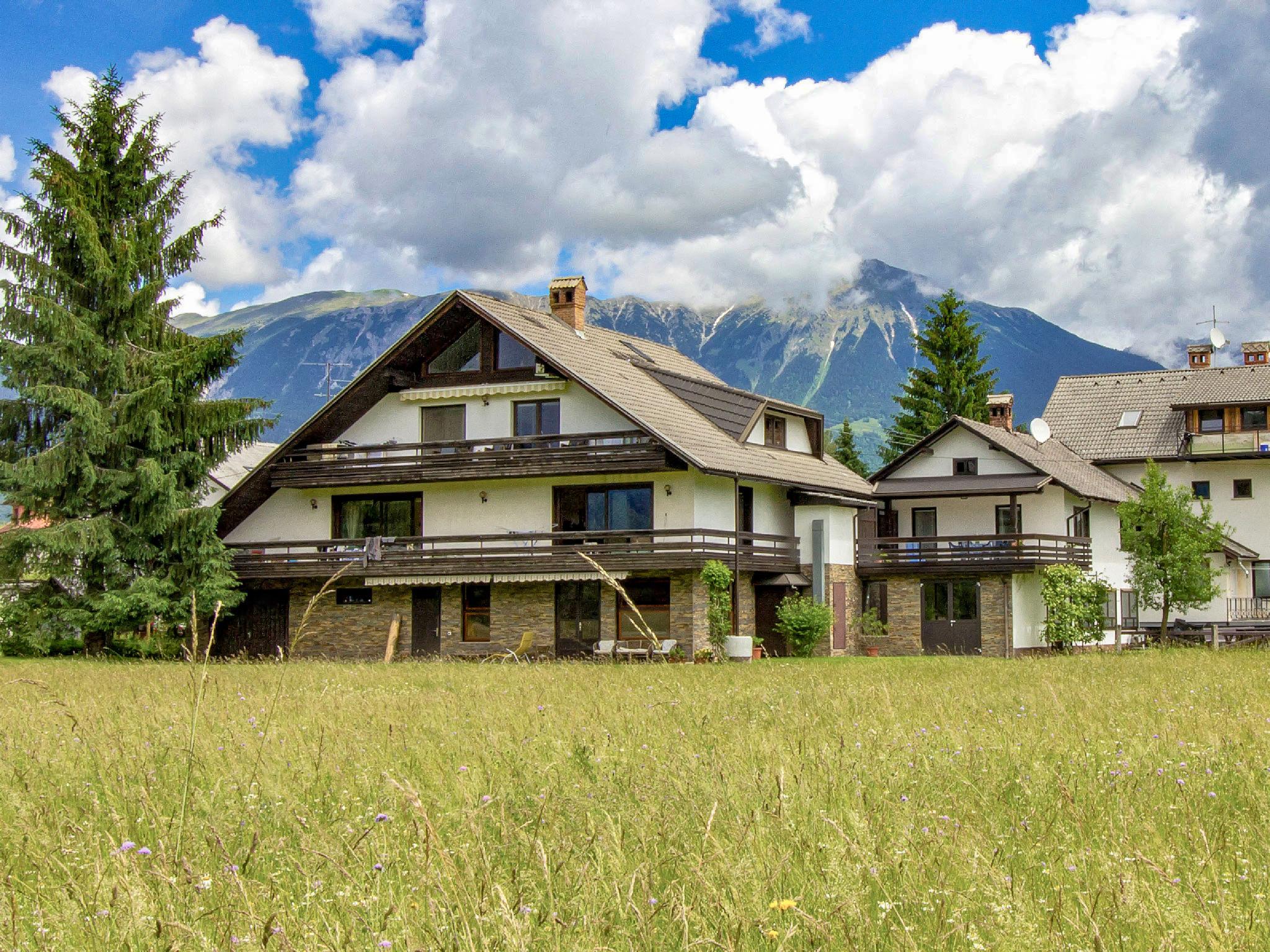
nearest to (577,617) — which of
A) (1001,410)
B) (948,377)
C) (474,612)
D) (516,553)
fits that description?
(516,553)

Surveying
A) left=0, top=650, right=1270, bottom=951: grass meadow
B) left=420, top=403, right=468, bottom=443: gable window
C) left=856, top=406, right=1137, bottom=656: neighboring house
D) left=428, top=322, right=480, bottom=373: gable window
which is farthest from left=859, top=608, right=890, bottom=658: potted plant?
left=0, top=650, right=1270, bottom=951: grass meadow

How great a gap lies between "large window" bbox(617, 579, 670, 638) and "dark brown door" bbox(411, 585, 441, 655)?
5.33m

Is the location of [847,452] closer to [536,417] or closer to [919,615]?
[919,615]

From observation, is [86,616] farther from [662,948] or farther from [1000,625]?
[662,948]

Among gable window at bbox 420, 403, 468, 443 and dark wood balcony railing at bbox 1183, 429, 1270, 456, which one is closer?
gable window at bbox 420, 403, 468, 443

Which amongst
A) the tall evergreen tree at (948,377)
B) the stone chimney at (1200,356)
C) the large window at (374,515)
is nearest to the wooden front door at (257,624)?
the large window at (374,515)

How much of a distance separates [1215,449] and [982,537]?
18.0 m

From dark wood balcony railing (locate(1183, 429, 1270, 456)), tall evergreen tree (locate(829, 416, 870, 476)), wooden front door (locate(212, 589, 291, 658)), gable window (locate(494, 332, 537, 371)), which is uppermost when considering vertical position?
tall evergreen tree (locate(829, 416, 870, 476))

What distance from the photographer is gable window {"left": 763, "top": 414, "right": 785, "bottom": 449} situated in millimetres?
38312

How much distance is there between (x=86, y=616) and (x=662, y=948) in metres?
30.1

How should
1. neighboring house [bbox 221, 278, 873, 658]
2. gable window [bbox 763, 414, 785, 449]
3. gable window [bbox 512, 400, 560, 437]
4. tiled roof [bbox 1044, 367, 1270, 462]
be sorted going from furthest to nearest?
tiled roof [bbox 1044, 367, 1270, 462]
gable window [bbox 763, 414, 785, 449]
gable window [bbox 512, 400, 560, 437]
neighboring house [bbox 221, 278, 873, 658]

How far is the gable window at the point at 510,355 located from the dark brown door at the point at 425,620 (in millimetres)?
6405

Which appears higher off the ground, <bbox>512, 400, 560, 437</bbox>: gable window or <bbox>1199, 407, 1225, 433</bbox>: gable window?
<bbox>1199, 407, 1225, 433</bbox>: gable window

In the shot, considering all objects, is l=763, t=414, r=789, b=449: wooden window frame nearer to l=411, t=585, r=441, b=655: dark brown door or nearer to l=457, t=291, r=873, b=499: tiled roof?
l=457, t=291, r=873, b=499: tiled roof
